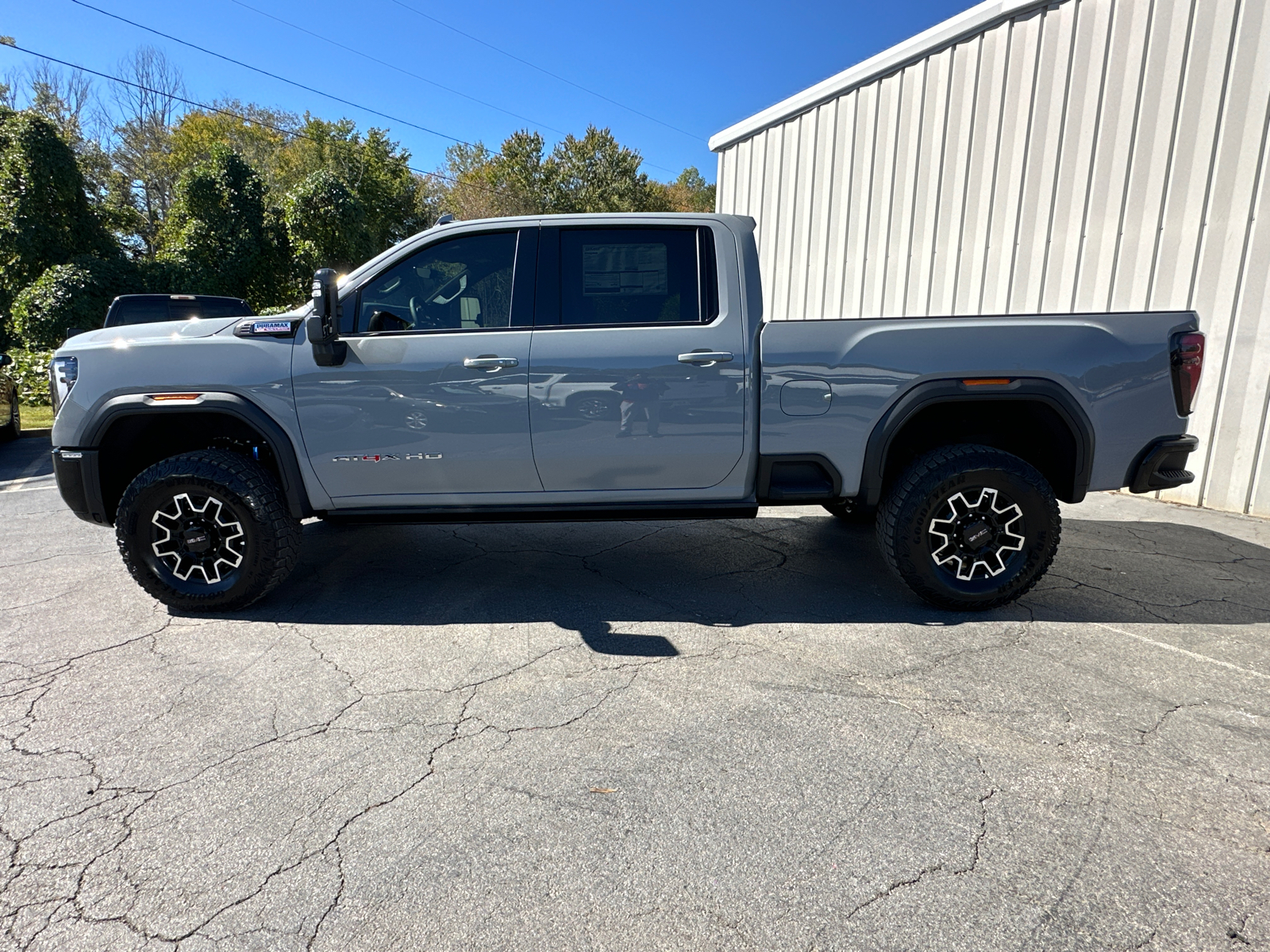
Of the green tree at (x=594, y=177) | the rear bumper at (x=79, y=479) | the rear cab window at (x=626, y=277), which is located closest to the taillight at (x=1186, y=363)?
the rear cab window at (x=626, y=277)

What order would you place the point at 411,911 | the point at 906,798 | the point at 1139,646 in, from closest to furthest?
the point at 411,911 < the point at 906,798 < the point at 1139,646

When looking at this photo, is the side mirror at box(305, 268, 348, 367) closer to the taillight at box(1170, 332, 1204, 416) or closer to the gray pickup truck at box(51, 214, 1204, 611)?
the gray pickup truck at box(51, 214, 1204, 611)

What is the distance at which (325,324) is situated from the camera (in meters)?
3.67

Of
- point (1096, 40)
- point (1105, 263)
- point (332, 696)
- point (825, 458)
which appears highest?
point (1096, 40)

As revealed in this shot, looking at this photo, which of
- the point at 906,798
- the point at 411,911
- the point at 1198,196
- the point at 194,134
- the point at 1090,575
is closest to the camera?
the point at 411,911

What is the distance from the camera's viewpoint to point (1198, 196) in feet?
20.5

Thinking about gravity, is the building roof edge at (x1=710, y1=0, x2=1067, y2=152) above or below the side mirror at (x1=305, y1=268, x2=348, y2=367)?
above

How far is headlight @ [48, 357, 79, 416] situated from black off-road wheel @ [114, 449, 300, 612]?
58cm

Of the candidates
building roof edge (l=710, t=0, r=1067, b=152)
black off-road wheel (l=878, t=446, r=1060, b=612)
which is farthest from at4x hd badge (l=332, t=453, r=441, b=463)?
building roof edge (l=710, t=0, r=1067, b=152)

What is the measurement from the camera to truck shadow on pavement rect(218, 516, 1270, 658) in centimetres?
400

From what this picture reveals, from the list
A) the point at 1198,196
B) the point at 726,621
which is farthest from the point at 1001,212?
the point at 726,621

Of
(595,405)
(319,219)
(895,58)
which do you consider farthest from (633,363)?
(319,219)

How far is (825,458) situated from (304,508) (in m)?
2.82

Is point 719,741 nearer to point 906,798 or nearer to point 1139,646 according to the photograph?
point 906,798
